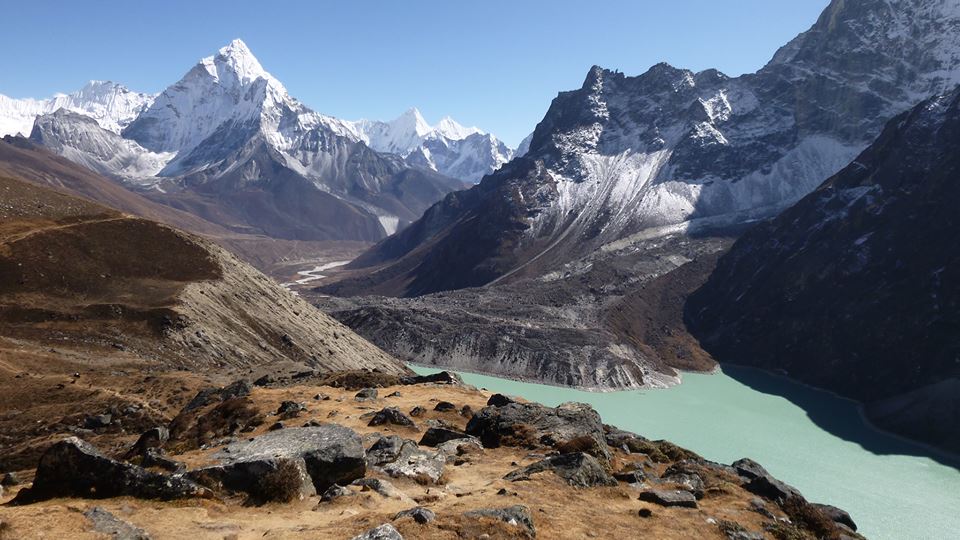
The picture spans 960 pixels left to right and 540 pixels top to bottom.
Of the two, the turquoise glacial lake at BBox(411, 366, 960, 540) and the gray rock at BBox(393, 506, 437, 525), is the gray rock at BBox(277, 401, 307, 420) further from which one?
the turquoise glacial lake at BBox(411, 366, 960, 540)

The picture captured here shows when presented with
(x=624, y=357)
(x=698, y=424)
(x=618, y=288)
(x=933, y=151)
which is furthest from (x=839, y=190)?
(x=698, y=424)

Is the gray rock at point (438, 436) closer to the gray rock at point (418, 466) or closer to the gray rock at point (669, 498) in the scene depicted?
the gray rock at point (418, 466)

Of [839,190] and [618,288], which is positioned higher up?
[839,190]

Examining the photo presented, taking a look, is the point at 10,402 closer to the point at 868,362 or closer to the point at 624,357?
the point at 624,357

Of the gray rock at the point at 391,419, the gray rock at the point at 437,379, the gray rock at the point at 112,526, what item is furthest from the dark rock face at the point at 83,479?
the gray rock at the point at 437,379

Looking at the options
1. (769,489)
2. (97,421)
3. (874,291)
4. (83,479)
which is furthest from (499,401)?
(874,291)

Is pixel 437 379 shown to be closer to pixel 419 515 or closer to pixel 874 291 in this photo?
pixel 419 515
